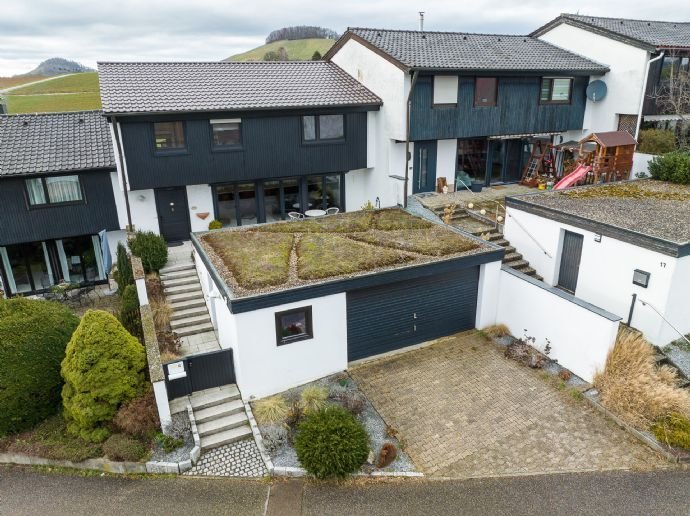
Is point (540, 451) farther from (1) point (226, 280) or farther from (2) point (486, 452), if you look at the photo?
(1) point (226, 280)

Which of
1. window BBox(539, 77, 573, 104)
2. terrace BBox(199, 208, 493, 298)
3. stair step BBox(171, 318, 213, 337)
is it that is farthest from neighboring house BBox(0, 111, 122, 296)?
window BBox(539, 77, 573, 104)

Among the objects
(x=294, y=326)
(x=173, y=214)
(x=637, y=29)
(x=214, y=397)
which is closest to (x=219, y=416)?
(x=214, y=397)

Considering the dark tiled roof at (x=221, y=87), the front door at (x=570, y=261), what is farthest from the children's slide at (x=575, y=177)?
the dark tiled roof at (x=221, y=87)

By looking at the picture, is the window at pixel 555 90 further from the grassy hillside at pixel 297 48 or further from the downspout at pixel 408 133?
the grassy hillside at pixel 297 48

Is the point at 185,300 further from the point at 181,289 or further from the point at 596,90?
the point at 596,90

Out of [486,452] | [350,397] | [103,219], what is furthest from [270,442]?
[103,219]
